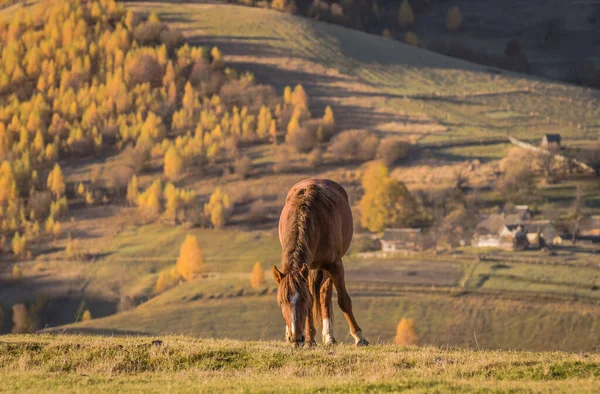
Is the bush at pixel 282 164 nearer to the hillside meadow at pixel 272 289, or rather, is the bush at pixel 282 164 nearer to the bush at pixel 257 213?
the hillside meadow at pixel 272 289

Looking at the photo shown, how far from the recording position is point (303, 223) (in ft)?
83.9

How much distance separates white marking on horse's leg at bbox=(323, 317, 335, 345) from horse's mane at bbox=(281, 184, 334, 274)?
2.17 m

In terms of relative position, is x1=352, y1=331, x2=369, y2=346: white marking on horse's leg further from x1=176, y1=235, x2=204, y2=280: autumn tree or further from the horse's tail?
x1=176, y1=235, x2=204, y2=280: autumn tree

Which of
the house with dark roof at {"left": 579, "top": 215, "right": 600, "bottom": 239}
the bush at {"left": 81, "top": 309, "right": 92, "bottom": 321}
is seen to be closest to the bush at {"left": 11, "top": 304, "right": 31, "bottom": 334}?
the bush at {"left": 81, "top": 309, "right": 92, "bottom": 321}

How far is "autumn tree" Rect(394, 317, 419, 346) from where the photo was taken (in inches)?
4047

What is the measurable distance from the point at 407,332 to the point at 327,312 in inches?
3177

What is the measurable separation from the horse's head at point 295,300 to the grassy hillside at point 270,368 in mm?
441

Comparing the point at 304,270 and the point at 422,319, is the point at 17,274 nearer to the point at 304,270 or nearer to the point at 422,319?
the point at 422,319

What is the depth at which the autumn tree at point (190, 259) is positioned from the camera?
459 feet

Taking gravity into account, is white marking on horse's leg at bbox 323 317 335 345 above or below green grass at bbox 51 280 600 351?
above

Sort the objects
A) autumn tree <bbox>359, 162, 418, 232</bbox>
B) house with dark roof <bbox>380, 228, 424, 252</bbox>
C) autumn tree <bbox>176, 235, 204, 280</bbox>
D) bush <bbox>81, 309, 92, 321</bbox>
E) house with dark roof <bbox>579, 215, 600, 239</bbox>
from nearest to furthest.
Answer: bush <bbox>81, 309, 92, 321</bbox> < autumn tree <bbox>176, 235, 204, 280</bbox> < house with dark roof <bbox>579, 215, 600, 239</bbox> < house with dark roof <bbox>380, 228, 424, 252</bbox> < autumn tree <bbox>359, 162, 418, 232</bbox>

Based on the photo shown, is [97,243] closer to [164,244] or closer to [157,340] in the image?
[164,244]

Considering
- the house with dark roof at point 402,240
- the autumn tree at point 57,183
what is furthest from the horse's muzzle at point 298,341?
the autumn tree at point 57,183

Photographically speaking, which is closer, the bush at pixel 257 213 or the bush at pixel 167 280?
the bush at pixel 167 280
